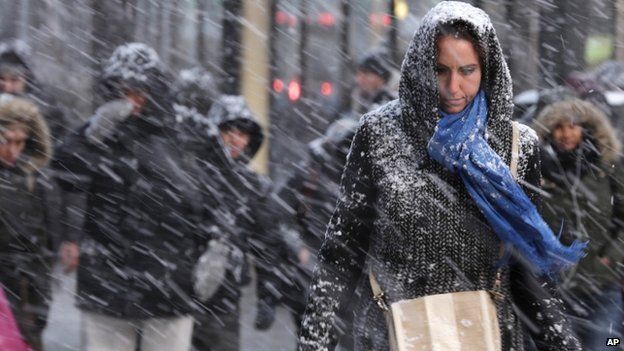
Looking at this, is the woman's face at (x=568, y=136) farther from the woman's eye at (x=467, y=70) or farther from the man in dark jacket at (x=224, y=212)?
the woman's eye at (x=467, y=70)

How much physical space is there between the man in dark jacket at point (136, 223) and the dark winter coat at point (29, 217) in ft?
2.13

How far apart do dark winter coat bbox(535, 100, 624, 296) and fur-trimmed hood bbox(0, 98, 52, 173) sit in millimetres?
2793

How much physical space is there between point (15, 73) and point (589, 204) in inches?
179

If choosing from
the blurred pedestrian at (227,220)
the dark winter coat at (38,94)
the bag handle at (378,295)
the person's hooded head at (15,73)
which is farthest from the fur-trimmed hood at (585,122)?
the person's hooded head at (15,73)

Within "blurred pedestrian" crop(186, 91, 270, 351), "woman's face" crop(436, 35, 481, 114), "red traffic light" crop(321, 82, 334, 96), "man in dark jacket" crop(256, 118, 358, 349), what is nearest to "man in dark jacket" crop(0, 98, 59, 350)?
"blurred pedestrian" crop(186, 91, 270, 351)

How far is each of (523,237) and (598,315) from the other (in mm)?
3371

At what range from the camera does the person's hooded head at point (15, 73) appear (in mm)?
8734

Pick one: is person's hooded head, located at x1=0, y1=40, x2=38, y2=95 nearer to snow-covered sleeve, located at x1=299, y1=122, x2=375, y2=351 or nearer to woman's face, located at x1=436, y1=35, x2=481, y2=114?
snow-covered sleeve, located at x1=299, y1=122, x2=375, y2=351

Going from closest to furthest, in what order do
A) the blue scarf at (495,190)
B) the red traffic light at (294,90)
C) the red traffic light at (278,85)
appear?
the blue scarf at (495,190) → the red traffic light at (278,85) → the red traffic light at (294,90)

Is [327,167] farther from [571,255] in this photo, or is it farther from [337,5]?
[337,5]

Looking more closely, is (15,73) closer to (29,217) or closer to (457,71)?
(29,217)

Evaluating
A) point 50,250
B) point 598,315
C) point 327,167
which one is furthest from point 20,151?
point 598,315

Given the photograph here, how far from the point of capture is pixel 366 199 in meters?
3.38

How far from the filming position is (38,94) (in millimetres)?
9086
